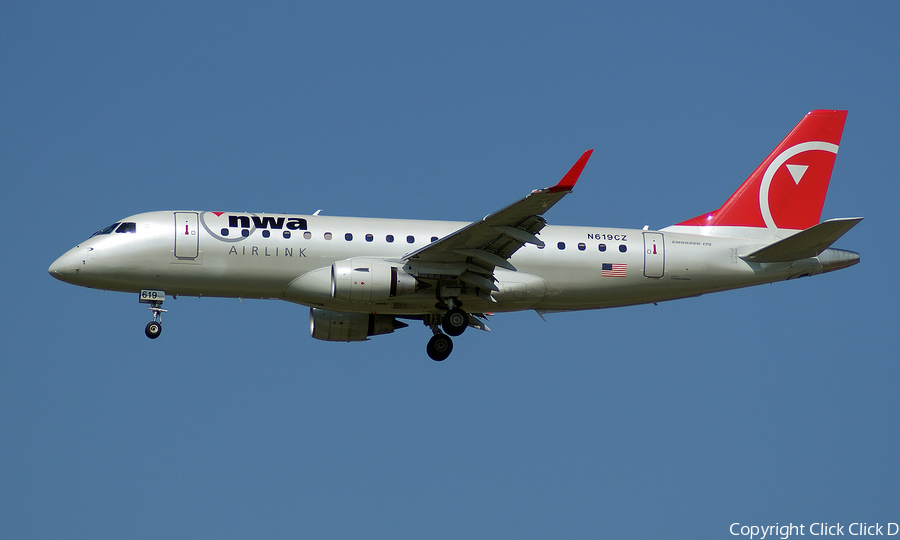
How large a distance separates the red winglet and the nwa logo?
917cm

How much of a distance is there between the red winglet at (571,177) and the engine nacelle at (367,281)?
→ 642 cm

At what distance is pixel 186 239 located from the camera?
3159 cm

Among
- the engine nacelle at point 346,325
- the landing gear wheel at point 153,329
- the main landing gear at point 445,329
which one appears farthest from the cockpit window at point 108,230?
the main landing gear at point 445,329

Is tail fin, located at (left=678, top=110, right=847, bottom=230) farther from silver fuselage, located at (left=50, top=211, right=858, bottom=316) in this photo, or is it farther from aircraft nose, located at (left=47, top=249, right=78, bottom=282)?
aircraft nose, located at (left=47, top=249, right=78, bottom=282)

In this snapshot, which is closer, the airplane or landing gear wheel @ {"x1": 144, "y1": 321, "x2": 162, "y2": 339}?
the airplane

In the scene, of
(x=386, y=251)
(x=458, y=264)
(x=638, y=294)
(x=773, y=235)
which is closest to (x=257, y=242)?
(x=386, y=251)

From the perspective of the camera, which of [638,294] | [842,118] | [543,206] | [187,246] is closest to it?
[543,206]

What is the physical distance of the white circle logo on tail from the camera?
35.9 m

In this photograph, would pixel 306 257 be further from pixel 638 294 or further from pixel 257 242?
pixel 638 294

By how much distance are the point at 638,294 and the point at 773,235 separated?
5819 millimetres

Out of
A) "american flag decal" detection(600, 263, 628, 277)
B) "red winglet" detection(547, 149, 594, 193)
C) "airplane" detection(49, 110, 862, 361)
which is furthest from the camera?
"american flag decal" detection(600, 263, 628, 277)

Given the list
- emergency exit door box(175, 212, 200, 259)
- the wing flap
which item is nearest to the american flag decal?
the wing flap

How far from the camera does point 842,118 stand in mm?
37031

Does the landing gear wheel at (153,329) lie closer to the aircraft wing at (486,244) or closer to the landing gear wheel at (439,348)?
the aircraft wing at (486,244)
